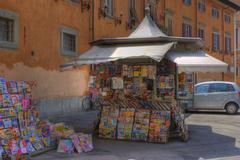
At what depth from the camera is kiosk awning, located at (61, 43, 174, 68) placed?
951 cm

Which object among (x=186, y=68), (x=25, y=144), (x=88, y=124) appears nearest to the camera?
(x=25, y=144)

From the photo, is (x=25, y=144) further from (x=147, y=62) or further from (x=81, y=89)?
(x=81, y=89)

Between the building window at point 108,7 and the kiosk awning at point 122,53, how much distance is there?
31.4 ft

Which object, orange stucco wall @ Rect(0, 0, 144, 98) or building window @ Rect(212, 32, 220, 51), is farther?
building window @ Rect(212, 32, 220, 51)

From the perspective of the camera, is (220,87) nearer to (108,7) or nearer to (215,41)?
(108,7)

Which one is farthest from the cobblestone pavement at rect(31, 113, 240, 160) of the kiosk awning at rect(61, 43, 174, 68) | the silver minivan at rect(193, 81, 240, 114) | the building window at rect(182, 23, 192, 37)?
the building window at rect(182, 23, 192, 37)

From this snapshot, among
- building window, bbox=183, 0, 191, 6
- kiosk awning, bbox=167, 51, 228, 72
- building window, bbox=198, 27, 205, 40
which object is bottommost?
kiosk awning, bbox=167, 51, 228, 72

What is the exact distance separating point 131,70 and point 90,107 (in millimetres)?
8249

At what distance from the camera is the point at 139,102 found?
10383 millimetres

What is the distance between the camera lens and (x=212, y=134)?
38.3 feet

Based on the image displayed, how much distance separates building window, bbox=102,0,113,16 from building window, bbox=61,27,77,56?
10.2 ft

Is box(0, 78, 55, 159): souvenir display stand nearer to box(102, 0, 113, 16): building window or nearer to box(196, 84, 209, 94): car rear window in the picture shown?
box(196, 84, 209, 94): car rear window

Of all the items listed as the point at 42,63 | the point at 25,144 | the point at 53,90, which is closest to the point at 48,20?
the point at 42,63

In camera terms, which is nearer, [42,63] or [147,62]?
[147,62]
